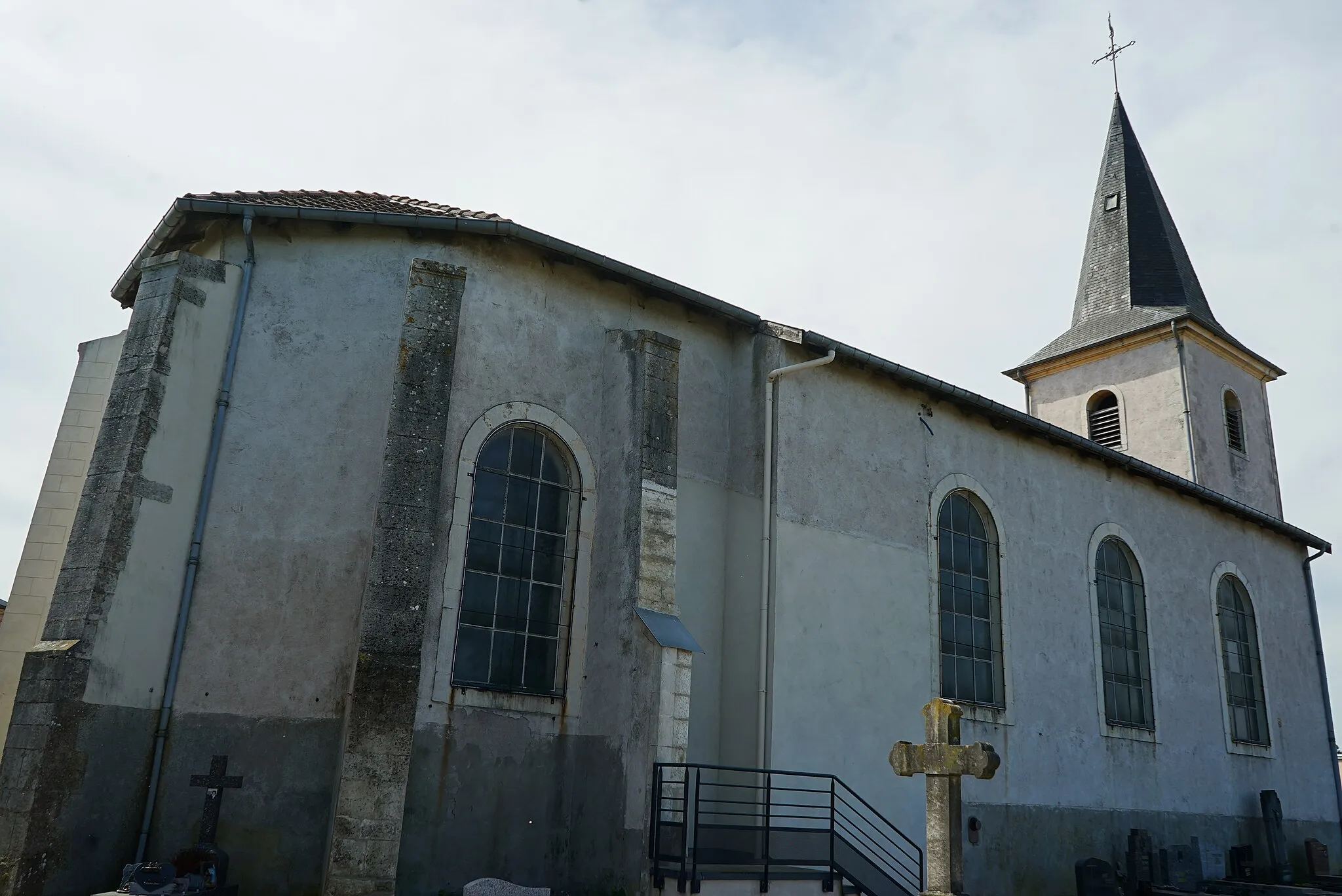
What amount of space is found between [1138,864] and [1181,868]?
3.29ft

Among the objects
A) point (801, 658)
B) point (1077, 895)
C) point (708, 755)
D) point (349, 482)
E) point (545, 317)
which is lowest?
point (1077, 895)

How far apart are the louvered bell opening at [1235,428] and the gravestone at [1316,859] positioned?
24.7 feet

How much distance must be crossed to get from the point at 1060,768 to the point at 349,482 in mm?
9477

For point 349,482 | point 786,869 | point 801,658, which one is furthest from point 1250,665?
point 349,482

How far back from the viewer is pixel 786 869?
32.9 feet

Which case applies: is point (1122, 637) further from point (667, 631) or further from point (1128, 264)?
point (1128, 264)

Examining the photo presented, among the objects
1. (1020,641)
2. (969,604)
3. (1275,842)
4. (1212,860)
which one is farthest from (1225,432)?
(969,604)

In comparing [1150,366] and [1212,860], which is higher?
[1150,366]

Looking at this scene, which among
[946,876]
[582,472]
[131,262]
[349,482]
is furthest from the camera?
[131,262]

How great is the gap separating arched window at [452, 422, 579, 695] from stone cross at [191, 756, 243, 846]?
1.93m

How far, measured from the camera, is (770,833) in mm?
10562

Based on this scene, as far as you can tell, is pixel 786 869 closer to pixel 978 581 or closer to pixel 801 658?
pixel 801 658

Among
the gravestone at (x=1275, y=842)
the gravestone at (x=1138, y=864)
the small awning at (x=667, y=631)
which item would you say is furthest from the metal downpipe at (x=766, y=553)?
the gravestone at (x=1275, y=842)

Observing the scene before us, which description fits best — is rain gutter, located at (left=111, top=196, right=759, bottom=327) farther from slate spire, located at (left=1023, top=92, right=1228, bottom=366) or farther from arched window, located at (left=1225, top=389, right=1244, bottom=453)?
arched window, located at (left=1225, top=389, right=1244, bottom=453)
